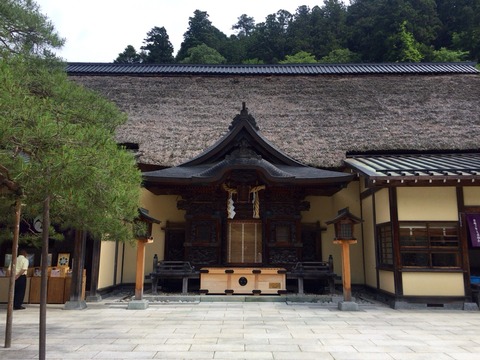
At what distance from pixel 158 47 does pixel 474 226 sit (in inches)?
1557

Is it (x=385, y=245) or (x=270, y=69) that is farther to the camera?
(x=270, y=69)

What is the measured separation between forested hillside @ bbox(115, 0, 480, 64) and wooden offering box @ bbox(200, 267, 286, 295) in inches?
992

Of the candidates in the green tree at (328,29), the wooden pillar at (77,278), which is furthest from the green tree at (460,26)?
the wooden pillar at (77,278)

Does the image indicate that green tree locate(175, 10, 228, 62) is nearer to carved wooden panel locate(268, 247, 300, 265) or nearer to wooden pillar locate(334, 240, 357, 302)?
carved wooden panel locate(268, 247, 300, 265)

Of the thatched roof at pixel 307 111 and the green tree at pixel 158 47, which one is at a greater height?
the green tree at pixel 158 47

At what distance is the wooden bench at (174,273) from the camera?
9938 mm

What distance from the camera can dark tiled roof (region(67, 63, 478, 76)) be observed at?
15961mm

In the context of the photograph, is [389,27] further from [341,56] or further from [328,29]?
[328,29]

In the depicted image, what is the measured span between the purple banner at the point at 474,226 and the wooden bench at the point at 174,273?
7097 millimetres

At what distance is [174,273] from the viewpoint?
32.6 feet

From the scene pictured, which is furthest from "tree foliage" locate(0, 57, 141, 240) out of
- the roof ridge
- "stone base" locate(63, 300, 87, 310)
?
the roof ridge

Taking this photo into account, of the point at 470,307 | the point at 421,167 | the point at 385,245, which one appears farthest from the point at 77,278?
the point at 470,307

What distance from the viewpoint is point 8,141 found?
11.4ft

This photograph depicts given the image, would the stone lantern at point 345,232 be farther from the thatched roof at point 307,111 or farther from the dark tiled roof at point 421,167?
the thatched roof at point 307,111
